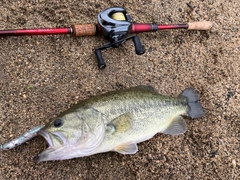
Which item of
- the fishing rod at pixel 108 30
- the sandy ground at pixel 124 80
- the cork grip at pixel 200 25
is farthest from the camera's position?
the cork grip at pixel 200 25

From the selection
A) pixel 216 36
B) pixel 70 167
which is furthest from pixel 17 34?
pixel 216 36

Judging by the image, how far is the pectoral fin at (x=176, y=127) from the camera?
3365 mm

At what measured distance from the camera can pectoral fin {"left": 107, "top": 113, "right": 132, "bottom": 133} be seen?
2.96m

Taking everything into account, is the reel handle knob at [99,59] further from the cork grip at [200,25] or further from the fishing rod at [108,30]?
the cork grip at [200,25]

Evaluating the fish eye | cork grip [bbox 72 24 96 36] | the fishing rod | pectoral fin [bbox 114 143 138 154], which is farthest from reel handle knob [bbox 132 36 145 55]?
the fish eye

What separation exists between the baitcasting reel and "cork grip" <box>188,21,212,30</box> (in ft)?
2.72

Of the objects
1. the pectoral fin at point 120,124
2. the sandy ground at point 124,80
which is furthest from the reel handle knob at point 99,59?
the pectoral fin at point 120,124

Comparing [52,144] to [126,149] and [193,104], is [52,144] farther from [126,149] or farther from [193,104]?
[193,104]

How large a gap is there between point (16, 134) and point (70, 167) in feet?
2.03

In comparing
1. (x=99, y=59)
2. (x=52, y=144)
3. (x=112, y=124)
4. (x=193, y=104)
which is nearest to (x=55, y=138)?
(x=52, y=144)

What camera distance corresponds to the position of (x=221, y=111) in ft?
12.2

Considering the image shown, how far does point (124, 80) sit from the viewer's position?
144 inches

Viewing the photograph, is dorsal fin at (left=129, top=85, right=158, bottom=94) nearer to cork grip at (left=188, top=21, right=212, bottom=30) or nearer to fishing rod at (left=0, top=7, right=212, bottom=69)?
fishing rod at (left=0, top=7, right=212, bottom=69)

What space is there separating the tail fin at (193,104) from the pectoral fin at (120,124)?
31.2 inches
